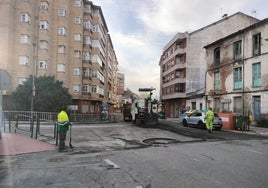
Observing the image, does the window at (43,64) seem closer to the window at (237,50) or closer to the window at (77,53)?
the window at (77,53)

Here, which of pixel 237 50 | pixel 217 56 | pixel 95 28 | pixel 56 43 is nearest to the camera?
pixel 237 50

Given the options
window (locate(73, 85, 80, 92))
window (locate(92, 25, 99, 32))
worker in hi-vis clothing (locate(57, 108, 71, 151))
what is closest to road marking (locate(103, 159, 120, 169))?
worker in hi-vis clothing (locate(57, 108, 71, 151))

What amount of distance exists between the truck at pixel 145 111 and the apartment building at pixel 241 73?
933 cm

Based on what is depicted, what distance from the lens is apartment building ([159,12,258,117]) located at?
4975 cm

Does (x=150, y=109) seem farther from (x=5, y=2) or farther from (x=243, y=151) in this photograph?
(x=5, y=2)

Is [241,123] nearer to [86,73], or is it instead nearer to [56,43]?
[86,73]

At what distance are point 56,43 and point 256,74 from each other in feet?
94.7

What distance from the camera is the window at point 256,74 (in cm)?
2945

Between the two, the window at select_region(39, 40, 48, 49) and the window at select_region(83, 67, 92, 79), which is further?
the window at select_region(83, 67, 92, 79)

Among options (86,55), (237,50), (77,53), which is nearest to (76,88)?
(77,53)

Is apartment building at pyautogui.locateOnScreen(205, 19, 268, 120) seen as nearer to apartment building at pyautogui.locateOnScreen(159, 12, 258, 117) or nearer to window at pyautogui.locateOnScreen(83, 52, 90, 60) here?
apartment building at pyautogui.locateOnScreen(159, 12, 258, 117)

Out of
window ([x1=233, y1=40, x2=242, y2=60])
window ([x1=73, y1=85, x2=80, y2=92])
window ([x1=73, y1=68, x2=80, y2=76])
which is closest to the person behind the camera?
window ([x1=233, y1=40, x2=242, y2=60])

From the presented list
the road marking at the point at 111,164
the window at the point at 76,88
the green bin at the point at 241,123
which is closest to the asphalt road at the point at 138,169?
the road marking at the point at 111,164

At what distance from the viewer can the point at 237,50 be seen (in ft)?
110
